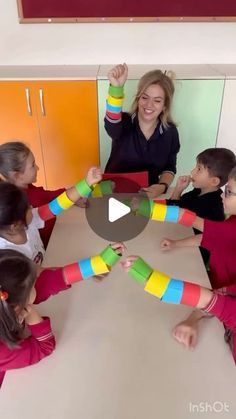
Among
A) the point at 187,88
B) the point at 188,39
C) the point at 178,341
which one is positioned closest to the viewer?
the point at 178,341

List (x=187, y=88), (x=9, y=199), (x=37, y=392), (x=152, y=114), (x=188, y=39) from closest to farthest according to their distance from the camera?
(x=37, y=392)
(x=9, y=199)
(x=152, y=114)
(x=187, y=88)
(x=188, y=39)

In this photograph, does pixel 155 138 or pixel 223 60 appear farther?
pixel 223 60

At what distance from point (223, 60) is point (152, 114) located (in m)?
1.19

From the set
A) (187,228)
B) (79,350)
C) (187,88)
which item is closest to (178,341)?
(79,350)

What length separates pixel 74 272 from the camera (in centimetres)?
94

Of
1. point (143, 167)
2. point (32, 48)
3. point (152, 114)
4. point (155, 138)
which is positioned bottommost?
point (143, 167)

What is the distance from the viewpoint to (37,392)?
2.49 feet

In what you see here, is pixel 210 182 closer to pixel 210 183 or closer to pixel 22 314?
pixel 210 183

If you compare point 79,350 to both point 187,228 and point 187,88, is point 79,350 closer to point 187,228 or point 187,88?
point 187,228

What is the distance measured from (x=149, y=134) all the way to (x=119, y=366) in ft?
3.98

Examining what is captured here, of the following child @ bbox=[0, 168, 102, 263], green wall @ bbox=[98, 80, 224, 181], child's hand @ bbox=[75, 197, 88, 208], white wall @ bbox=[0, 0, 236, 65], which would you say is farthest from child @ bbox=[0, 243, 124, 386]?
white wall @ bbox=[0, 0, 236, 65]

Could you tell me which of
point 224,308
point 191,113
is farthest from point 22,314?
point 191,113

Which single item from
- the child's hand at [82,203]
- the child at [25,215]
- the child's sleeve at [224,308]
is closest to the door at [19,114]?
the child's hand at [82,203]

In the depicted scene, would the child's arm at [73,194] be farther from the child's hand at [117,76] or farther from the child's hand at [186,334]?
the child's hand at [186,334]
